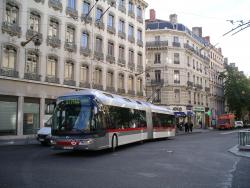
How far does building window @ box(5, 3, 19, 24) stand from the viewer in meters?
26.9

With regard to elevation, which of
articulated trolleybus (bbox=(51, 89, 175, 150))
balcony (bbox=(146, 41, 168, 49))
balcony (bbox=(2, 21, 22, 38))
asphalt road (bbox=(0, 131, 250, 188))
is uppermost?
balcony (bbox=(146, 41, 168, 49))

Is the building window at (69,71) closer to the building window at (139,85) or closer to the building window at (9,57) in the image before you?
the building window at (9,57)

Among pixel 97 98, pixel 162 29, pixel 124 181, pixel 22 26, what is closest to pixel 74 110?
pixel 97 98

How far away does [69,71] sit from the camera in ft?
108

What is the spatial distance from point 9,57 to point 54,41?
5.14m

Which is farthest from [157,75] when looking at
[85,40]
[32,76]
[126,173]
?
[126,173]

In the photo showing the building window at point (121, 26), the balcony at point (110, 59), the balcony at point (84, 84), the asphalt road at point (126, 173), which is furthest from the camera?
the building window at point (121, 26)

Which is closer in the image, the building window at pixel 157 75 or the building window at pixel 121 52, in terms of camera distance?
the building window at pixel 121 52

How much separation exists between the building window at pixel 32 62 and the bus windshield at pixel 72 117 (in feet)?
44.5

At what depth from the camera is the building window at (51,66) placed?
30300mm

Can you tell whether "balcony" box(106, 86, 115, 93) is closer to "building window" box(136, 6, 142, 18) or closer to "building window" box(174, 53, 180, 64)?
"building window" box(136, 6, 142, 18)

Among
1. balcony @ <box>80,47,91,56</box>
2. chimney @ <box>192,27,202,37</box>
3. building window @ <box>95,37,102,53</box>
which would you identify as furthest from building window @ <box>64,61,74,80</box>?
chimney @ <box>192,27,202,37</box>

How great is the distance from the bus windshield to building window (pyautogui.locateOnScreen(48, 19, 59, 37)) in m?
16.4

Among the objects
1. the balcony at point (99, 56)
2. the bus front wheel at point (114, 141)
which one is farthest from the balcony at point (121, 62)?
the bus front wheel at point (114, 141)
